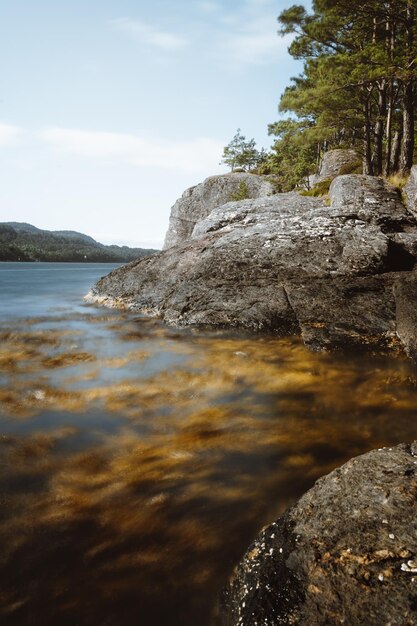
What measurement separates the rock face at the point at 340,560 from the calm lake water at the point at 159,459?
1.12 feet

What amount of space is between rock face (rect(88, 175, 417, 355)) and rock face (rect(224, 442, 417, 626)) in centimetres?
460

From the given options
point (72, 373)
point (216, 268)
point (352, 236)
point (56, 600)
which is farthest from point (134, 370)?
point (352, 236)

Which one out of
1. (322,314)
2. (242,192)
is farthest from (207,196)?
(322,314)

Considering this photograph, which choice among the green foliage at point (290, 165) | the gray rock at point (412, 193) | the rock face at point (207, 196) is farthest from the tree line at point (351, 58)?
the rock face at point (207, 196)

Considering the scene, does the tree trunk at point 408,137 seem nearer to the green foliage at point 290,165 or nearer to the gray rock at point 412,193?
the gray rock at point 412,193

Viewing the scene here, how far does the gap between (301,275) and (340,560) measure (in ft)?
26.2

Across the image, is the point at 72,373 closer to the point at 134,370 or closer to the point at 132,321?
the point at 134,370

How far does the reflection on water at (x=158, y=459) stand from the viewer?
2.03 metres

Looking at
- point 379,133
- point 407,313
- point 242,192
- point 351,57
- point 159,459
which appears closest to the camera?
point 159,459

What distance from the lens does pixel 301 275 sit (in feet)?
30.2

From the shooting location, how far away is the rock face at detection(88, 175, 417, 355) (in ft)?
23.6

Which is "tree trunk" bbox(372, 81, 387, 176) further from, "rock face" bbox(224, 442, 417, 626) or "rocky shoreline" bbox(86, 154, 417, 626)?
"rock face" bbox(224, 442, 417, 626)

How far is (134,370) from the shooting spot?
19.1 ft

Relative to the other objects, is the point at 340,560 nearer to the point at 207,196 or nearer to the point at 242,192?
the point at 242,192
